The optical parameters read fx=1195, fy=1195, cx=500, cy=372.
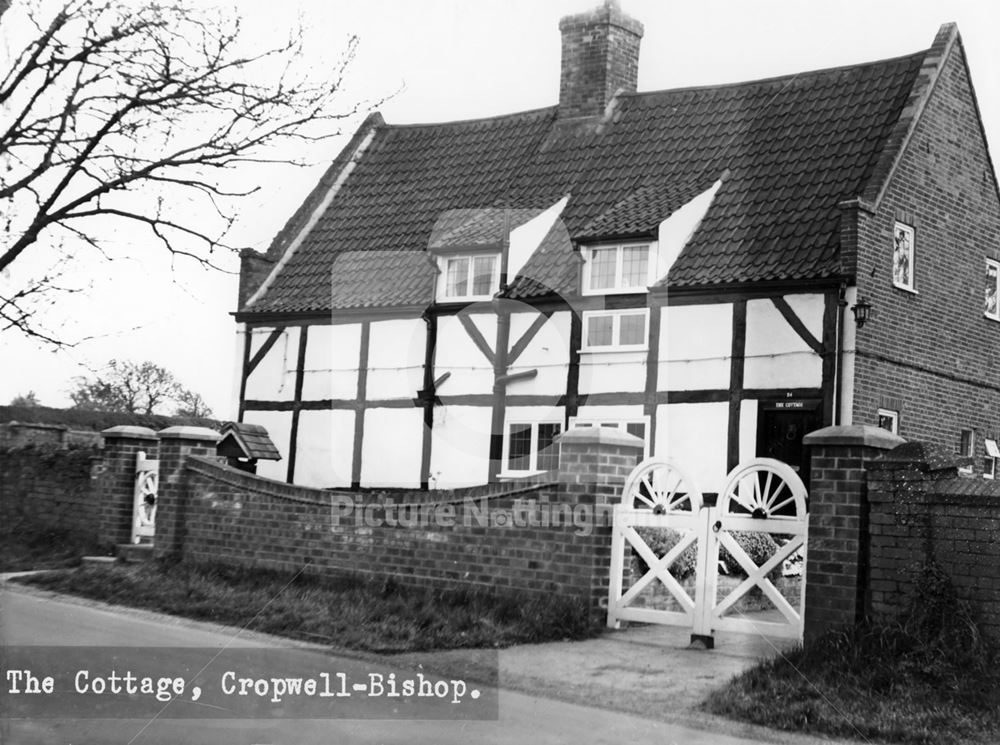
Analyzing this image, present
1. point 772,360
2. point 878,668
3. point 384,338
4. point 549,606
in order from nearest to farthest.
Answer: point 878,668
point 549,606
point 772,360
point 384,338

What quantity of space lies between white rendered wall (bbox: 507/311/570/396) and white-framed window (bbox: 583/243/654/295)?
786mm

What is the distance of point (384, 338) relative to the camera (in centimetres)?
2345

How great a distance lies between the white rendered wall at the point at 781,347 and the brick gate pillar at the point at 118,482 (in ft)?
30.6

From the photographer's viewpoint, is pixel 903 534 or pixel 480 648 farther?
pixel 480 648

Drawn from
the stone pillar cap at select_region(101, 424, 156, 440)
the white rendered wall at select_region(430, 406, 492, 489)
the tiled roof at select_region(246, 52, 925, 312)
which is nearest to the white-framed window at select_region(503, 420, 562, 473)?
the white rendered wall at select_region(430, 406, 492, 489)

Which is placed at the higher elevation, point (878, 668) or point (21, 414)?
point (21, 414)

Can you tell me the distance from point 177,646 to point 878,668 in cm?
546

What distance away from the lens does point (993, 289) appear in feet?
72.2

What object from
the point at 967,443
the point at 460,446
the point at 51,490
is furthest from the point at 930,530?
the point at 460,446

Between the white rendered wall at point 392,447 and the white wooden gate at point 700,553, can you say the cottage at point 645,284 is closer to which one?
the white rendered wall at point 392,447

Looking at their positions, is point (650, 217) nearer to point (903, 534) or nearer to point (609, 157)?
point (609, 157)

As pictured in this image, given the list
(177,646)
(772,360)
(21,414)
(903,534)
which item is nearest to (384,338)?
(772,360)

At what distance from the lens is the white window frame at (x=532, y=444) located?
21.2m

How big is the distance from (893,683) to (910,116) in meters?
13.8
